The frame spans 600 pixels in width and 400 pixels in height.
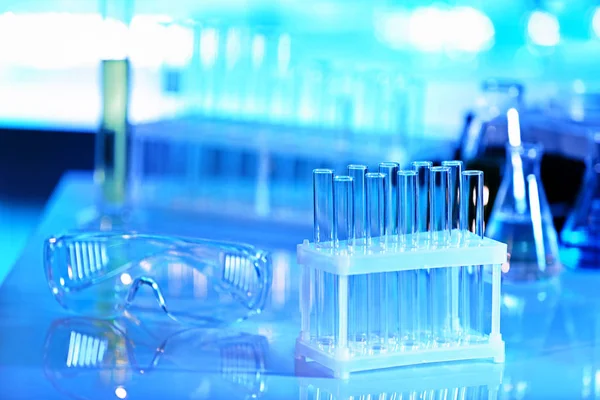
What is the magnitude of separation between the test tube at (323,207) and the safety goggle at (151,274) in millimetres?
153

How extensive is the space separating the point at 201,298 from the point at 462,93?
263 centimetres

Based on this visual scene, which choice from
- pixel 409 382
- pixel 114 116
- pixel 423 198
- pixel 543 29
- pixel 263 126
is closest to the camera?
pixel 409 382

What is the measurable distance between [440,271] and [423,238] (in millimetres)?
40

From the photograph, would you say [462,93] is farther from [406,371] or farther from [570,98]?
[406,371]

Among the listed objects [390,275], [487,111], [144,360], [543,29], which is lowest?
[144,360]

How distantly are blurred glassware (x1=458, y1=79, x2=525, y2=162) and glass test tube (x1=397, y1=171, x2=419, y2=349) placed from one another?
51 centimetres

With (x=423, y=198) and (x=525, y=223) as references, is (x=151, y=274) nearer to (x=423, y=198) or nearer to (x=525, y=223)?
(x=423, y=198)

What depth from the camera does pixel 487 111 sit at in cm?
168

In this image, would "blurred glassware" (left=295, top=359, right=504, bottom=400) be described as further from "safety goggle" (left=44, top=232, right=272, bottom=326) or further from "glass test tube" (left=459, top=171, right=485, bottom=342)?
"safety goggle" (left=44, top=232, right=272, bottom=326)

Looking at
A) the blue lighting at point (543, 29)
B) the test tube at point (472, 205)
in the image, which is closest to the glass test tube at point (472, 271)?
the test tube at point (472, 205)

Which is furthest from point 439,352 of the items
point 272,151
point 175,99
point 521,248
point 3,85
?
point 3,85

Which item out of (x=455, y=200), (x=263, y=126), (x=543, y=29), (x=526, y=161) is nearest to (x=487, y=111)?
(x=526, y=161)

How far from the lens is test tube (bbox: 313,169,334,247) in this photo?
1.04 metres

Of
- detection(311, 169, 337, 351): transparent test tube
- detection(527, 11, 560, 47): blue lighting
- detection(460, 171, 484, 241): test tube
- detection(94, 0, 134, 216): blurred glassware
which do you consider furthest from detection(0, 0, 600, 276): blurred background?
detection(527, 11, 560, 47): blue lighting
